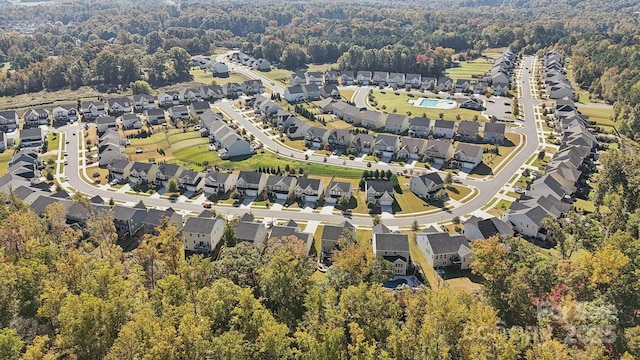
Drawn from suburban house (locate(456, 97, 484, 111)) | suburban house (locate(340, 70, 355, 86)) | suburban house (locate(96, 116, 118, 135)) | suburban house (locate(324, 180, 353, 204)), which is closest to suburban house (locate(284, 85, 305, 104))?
suburban house (locate(340, 70, 355, 86))

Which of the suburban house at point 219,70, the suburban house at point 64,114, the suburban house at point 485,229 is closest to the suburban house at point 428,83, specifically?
the suburban house at point 219,70

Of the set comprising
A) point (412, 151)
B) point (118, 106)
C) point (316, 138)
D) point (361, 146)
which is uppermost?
point (118, 106)

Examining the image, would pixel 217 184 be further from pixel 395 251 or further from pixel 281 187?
pixel 395 251

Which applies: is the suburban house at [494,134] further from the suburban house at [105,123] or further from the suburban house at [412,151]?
the suburban house at [105,123]

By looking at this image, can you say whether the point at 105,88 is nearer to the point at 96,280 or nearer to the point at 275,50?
the point at 275,50

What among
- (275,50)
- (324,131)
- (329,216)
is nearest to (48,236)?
(329,216)

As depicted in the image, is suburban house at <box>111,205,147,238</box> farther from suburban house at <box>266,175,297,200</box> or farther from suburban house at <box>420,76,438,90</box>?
suburban house at <box>420,76,438,90</box>

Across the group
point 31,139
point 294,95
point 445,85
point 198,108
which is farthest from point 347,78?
point 31,139
